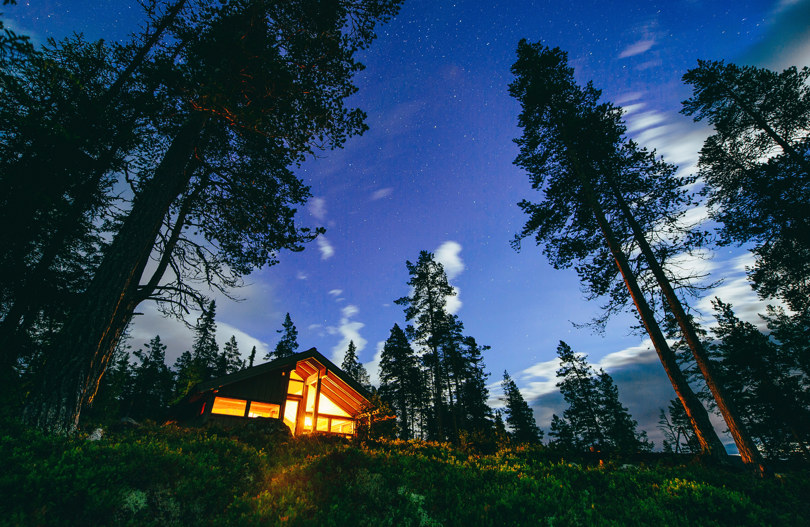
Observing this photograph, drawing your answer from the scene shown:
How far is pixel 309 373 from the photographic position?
19219mm

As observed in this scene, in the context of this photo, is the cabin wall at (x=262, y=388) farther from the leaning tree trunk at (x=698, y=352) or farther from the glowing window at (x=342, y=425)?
the leaning tree trunk at (x=698, y=352)

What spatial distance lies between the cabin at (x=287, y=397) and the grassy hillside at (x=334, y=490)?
8395 millimetres

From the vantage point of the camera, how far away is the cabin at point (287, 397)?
15586 millimetres

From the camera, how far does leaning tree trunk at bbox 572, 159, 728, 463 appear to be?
316 inches

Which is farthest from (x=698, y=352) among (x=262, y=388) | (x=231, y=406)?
(x=231, y=406)

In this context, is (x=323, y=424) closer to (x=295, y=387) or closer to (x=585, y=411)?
(x=295, y=387)

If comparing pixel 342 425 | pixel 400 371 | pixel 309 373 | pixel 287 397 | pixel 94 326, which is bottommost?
pixel 342 425

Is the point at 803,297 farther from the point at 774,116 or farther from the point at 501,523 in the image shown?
the point at 501,523

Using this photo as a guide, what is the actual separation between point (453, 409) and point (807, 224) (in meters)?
24.3

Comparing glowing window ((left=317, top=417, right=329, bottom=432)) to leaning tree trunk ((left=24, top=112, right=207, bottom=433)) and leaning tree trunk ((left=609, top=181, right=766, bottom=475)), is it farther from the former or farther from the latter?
leaning tree trunk ((left=609, top=181, right=766, bottom=475))

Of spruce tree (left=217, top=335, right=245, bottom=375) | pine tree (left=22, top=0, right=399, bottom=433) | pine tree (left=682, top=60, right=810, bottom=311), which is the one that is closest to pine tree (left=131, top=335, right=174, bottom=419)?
spruce tree (left=217, top=335, right=245, bottom=375)

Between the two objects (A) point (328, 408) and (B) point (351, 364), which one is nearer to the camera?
(A) point (328, 408)

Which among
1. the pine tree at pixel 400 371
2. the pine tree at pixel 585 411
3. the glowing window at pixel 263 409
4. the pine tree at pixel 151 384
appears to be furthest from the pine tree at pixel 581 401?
the pine tree at pixel 151 384

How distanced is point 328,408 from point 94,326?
1648cm
